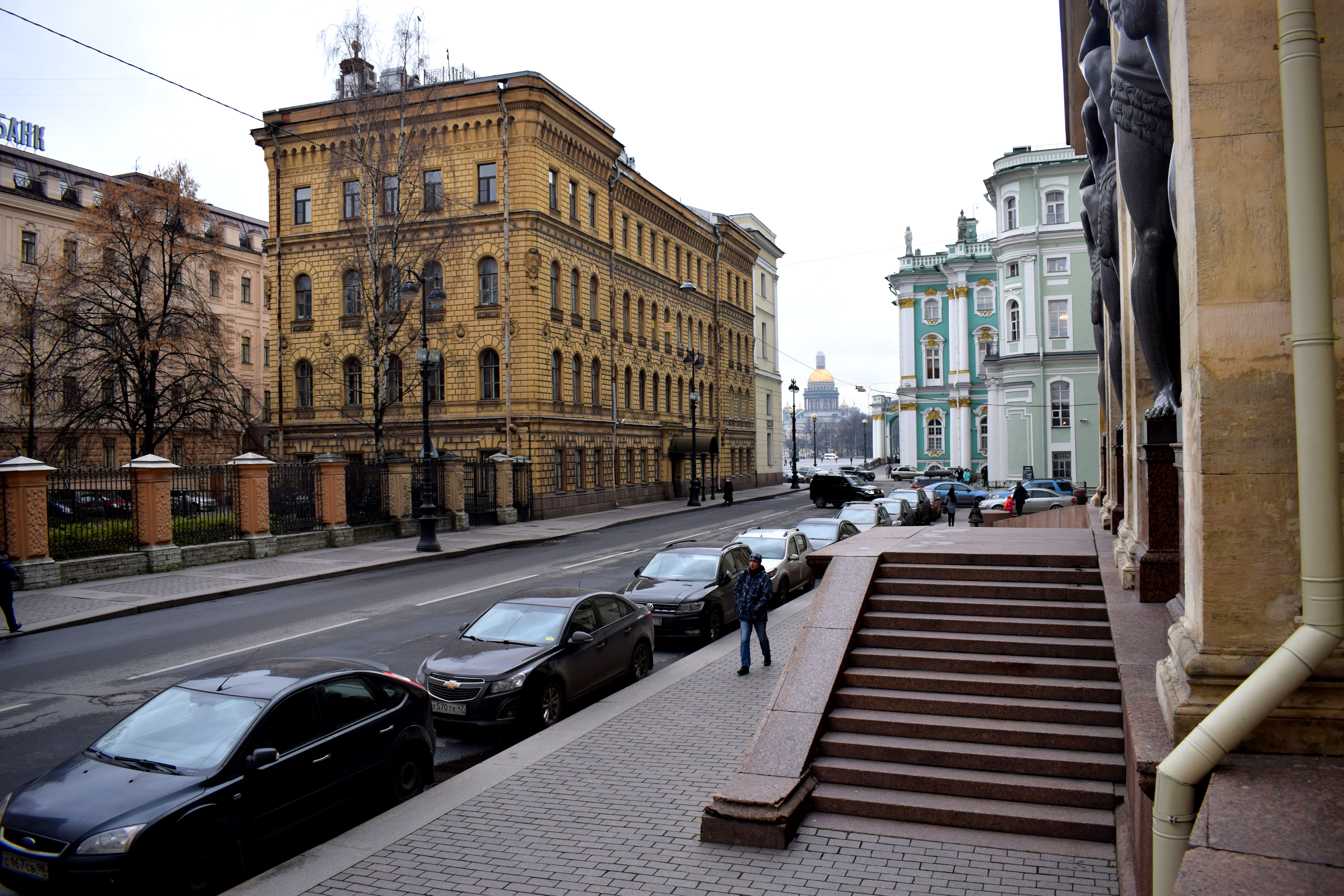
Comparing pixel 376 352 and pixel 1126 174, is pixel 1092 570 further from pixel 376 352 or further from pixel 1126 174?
pixel 376 352

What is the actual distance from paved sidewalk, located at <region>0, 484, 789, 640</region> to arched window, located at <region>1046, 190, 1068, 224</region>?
30478 mm

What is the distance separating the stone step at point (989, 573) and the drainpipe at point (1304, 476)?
474 cm

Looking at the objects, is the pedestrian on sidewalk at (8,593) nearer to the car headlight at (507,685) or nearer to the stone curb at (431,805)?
the car headlight at (507,685)

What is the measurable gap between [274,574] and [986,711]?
1903cm

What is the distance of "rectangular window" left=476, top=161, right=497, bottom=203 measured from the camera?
1517 inches

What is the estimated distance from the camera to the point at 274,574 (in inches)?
874

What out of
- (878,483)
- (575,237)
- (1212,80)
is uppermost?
(575,237)

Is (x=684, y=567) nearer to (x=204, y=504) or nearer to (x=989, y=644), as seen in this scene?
(x=989, y=644)

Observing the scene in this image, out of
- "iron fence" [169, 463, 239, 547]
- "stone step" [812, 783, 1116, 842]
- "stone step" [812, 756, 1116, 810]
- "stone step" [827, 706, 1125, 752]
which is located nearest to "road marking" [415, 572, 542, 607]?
"iron fence" [169, 463, 239, 547]

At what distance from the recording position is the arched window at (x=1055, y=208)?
48.7m

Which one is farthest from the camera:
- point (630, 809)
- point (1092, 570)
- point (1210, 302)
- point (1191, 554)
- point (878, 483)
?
point (878, 483)

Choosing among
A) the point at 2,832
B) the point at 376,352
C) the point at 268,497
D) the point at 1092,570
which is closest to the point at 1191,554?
the point at 1092,570

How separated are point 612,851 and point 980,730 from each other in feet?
9.96

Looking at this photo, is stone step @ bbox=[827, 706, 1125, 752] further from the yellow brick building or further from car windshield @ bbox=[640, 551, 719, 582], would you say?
the yellow brick building
